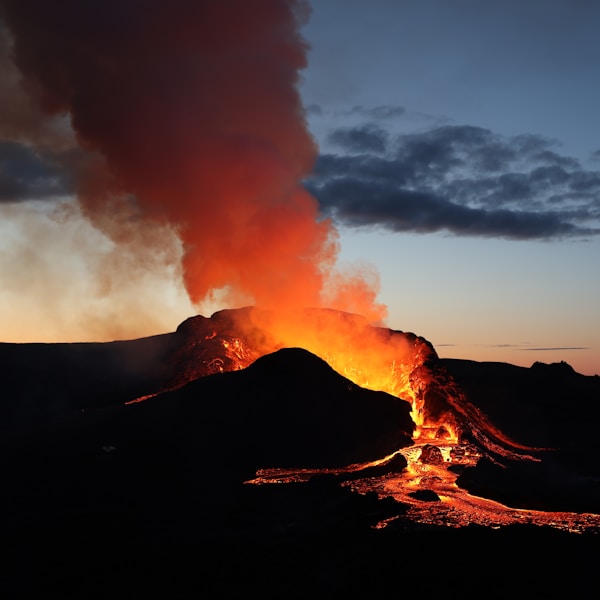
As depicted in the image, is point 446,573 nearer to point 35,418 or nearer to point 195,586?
point 195,586

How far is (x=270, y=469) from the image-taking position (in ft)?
104

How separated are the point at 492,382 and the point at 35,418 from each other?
143ft

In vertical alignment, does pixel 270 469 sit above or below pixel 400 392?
below

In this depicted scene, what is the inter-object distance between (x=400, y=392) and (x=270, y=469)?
43.9 feet

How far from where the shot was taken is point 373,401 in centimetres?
3806

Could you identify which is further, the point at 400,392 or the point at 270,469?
the point at 400,392

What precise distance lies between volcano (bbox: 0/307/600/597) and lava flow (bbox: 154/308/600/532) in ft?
0.40

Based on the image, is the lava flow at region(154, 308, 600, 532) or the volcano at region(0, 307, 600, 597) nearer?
the volcano at region(0, 307, 600, 597)

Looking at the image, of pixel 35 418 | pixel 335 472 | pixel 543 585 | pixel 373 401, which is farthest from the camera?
pixel 35 418

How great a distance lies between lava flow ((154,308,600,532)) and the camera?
25.5 m

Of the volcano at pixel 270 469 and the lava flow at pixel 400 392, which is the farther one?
the lava flow at pixel 400 392

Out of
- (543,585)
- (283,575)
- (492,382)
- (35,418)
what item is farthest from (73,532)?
(492,382)

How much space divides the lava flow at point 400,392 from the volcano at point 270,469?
121 millimetres

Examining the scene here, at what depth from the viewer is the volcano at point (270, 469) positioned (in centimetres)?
2136
